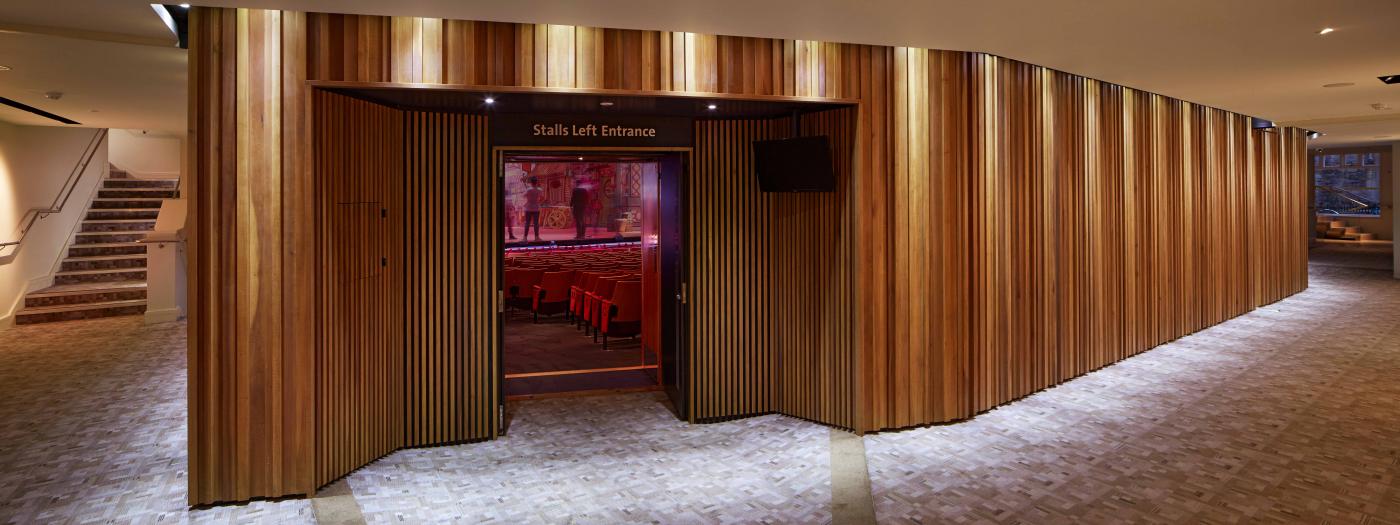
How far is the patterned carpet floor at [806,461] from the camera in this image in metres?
4.29

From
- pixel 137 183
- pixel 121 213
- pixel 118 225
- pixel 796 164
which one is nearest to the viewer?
pixel 796 164

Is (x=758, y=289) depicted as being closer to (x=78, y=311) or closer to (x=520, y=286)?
(x=520, y=286)

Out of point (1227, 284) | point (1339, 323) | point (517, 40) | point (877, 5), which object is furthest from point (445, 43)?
point (1339, 323)

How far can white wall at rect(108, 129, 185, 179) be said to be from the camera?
16.0 m

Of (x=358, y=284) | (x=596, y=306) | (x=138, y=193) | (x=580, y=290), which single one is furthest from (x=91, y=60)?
(x=138, y=193)

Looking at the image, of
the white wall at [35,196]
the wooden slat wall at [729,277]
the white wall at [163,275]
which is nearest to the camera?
the wooden slat wall at [729,277]

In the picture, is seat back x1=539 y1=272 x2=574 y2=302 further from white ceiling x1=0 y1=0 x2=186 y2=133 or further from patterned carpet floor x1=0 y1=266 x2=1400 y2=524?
white ceiling x1=0 y1=0 x2=186 y2=133

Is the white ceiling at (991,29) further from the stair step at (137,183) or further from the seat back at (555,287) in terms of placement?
the stair step at (137,183)

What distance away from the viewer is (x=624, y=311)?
8.80 meters

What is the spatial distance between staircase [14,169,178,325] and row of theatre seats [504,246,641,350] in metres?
5.90

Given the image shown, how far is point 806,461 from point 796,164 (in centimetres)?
214

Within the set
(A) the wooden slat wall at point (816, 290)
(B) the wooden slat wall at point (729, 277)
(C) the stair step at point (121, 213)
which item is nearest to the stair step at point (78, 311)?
(C) the stair step at point (121, 213)

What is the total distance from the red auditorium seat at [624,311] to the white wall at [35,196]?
8471mm

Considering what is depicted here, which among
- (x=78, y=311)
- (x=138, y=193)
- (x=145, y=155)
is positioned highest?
(x=145, y=155)
